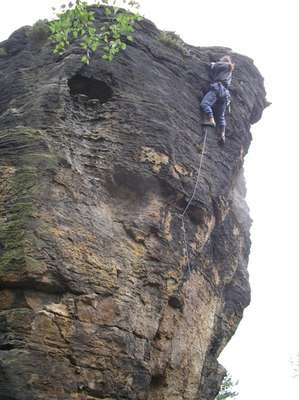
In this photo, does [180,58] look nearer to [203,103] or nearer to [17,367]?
[203,103]

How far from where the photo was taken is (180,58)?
1379cm

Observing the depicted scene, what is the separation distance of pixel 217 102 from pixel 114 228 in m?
5.31

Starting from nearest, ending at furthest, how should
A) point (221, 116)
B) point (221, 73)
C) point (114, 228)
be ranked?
point (114, 228)
point (221, 116)
point (221, 73)

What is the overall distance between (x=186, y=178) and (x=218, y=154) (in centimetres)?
186

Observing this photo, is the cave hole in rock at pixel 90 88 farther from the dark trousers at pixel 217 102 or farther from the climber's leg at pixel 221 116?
the climber's leg at pixel 221 116

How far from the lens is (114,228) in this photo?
9.82m

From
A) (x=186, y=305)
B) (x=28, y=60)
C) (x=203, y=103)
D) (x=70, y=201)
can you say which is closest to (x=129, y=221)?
(x=70, y=201)

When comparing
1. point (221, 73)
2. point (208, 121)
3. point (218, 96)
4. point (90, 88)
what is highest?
point (221, 73)

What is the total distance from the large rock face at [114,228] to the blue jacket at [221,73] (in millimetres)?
300

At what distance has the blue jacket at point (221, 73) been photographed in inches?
539

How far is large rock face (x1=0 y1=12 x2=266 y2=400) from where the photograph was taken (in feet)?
26.7

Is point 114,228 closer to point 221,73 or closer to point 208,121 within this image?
point 208,121

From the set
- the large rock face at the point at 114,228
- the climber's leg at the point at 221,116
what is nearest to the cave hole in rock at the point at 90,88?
the large rock face at the point at 114,228

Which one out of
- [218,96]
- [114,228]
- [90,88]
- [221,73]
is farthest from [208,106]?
[114,228]
